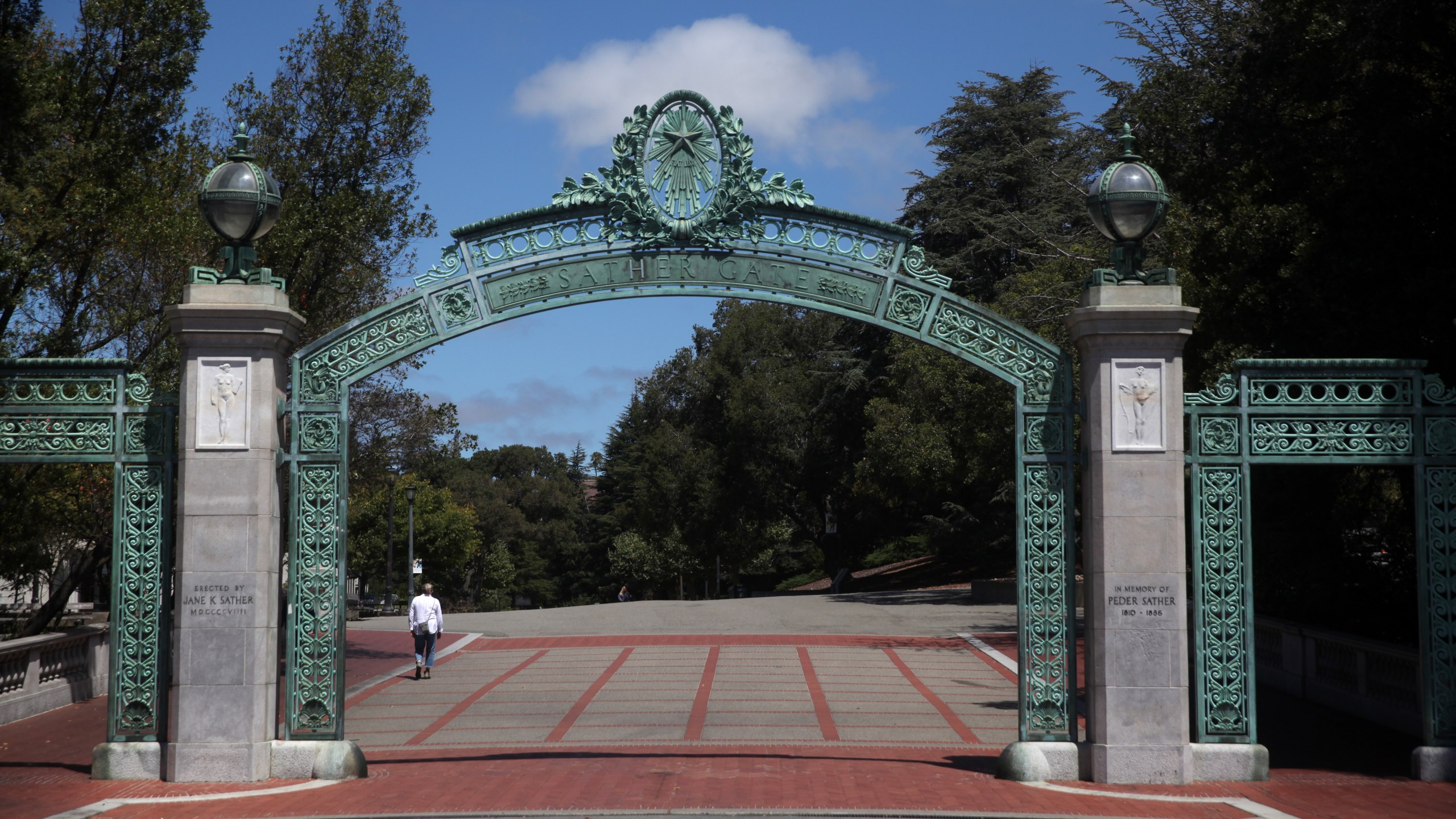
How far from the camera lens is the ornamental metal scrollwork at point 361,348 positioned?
10.4 metres

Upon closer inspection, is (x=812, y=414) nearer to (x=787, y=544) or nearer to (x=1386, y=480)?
(x=787, y=544)

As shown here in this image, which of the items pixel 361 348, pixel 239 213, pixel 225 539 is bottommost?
pixel 225 539

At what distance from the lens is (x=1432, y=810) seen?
29.8ft

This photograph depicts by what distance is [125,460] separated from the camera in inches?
398

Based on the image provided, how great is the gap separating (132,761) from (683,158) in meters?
6.55

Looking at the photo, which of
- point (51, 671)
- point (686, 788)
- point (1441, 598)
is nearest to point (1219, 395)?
point (1441, 598)

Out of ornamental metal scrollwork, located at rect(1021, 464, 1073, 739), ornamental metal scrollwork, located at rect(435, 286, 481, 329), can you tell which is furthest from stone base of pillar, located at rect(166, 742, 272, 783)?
ornamental metal scrollwork, located at rect(1021, 464, 1073, 739)

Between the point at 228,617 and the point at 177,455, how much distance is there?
4.66ft

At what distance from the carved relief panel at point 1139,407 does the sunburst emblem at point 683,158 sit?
3694 mm

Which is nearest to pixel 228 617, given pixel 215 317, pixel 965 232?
pixel 215 317

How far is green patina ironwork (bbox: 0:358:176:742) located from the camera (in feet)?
A: 32.8

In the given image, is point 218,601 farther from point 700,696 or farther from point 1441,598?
point 1441,598

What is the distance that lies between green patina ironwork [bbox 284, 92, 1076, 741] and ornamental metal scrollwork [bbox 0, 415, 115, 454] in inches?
58.1

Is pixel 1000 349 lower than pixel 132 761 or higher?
higher
